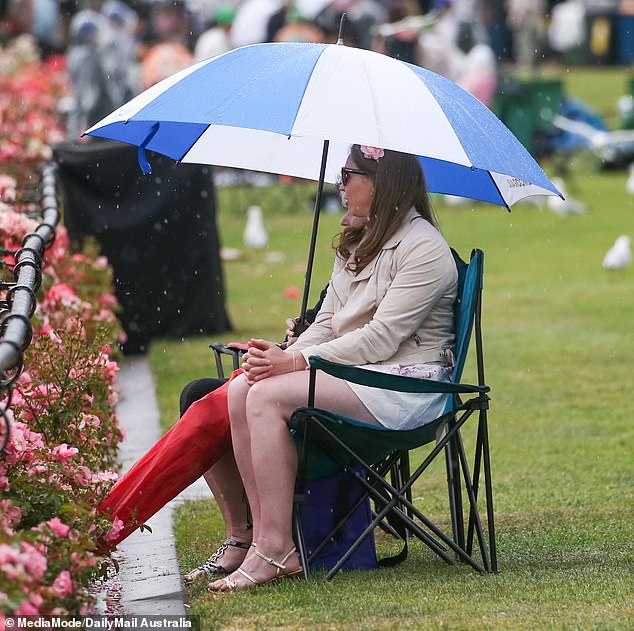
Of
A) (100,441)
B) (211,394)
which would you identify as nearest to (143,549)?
(100,441)

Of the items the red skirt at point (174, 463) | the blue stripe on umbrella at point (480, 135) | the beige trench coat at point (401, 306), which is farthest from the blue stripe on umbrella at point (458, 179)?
the red skirt at point (174, 463)

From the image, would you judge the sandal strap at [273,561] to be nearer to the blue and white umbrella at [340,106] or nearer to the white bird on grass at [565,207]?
the blue and white umbrella at [340,106]

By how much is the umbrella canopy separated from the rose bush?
33.6 inches

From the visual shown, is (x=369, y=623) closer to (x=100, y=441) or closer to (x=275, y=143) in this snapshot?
(x=100, y=441)

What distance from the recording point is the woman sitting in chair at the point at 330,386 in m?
5.03

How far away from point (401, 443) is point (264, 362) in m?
0.52

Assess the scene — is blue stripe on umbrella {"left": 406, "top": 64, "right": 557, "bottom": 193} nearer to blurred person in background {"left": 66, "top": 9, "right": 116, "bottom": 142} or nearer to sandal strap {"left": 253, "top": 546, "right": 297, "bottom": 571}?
sandal strap {"left": 253, "top": 546, "right": 297, "bottom": 571}

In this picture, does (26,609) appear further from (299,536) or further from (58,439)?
(58,439)

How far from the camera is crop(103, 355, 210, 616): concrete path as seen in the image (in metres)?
4.96

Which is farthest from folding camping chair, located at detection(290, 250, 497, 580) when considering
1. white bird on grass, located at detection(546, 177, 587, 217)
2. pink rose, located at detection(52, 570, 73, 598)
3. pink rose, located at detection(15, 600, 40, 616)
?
white bird on grass, located at detection(546, 177, 587, 217)

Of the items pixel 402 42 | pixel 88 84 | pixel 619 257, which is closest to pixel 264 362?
pixel 619 257

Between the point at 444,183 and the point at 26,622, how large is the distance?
275cm

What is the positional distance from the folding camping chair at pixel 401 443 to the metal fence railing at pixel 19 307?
0.94 metres

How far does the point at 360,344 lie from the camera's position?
516 centimetres
